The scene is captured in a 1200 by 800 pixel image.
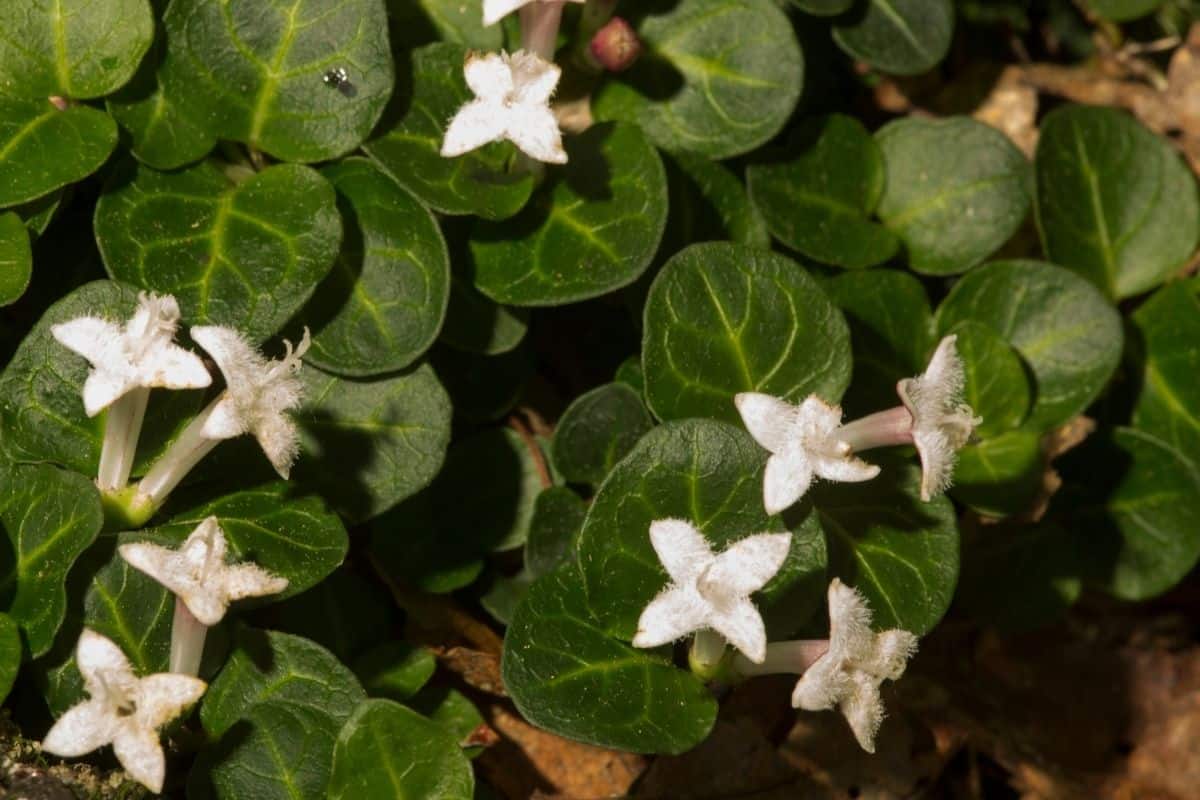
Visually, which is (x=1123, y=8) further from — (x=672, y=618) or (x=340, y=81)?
(x=672, y=618)

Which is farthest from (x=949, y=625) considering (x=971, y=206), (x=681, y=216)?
(x=681, y=216)

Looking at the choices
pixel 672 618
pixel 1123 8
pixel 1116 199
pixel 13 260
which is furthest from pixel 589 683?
pixel 1123 8

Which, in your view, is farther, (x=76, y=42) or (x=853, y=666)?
(x=76, y=42)

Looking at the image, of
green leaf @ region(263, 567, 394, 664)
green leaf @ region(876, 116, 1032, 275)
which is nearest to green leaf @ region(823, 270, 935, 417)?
green leaf @ region(876, 116, 1032, 275)

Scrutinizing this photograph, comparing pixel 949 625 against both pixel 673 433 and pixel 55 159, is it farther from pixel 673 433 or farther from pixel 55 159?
pixel 55 159

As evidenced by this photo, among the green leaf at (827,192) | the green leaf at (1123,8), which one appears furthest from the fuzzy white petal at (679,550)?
the green leaf at (1123,8)
